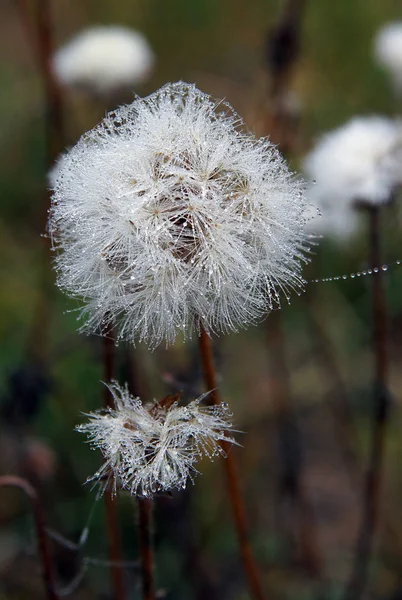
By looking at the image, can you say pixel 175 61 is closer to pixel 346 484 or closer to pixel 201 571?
pixel 346 484

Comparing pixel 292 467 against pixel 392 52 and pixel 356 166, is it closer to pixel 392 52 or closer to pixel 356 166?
pixel 356 166

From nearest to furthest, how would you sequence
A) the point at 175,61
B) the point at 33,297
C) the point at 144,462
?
the point at 144,462 → the point at 33,297 → the point at 175,61

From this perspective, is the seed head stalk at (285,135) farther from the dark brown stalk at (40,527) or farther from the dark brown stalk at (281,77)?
the dark brown stalk at (40,527)

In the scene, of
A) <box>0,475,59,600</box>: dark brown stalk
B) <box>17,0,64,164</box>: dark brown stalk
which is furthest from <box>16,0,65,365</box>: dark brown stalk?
<box>0,475,59,600</box>: dark brown stalk

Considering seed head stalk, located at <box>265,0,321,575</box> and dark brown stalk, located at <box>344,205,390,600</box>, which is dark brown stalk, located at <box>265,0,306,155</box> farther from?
dark brown stalk, located at <box>344,205,390,600</box>

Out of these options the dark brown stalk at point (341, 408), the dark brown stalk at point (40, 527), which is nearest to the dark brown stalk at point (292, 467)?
the dark brown stalk at point (341, 408)

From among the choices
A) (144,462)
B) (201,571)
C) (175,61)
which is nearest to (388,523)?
(201,571)
